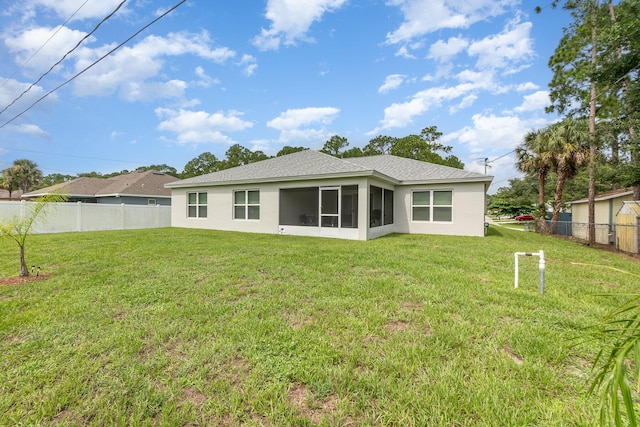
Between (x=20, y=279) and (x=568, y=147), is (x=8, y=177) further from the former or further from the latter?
(x=568, y=147)

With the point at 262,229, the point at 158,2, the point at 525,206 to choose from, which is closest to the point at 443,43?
the point at 158,2

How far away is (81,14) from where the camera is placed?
22.7ft

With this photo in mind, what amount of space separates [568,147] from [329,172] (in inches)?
604

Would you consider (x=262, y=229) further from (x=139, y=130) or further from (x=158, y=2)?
(x=139, y=130)

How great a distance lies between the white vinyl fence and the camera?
12984 millimetres

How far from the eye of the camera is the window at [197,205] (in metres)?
15.9

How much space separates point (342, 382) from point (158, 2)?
789 cm

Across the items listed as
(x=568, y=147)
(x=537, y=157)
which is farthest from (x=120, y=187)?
(x=568, y=147)

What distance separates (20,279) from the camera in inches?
214

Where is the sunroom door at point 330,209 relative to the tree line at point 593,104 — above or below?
below

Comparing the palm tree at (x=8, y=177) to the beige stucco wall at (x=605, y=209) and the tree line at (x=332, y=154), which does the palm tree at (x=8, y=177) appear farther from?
the beige stucco wall at (x=605, y=209)

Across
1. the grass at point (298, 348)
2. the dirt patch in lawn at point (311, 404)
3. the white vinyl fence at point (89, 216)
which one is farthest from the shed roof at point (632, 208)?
the white vinyl fence at point (89, 216)

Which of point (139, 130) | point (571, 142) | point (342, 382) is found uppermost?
point (139, 130)

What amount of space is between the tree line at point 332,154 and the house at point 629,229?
1876 centimetres
